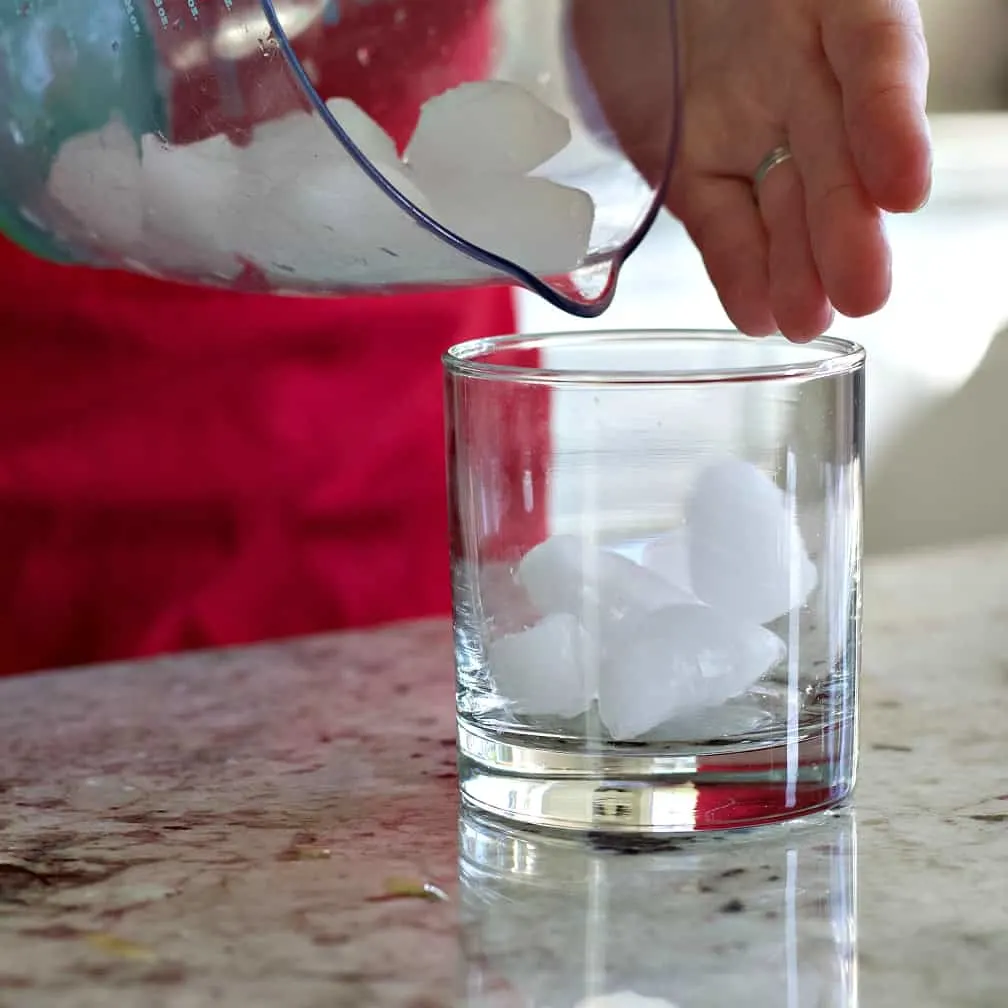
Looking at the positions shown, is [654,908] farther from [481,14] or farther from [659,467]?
[481,14]

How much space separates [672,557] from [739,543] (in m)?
0.02

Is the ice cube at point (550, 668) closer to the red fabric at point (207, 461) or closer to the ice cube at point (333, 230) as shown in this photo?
the ice cube at point (333, 230)

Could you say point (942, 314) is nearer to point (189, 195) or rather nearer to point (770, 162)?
point (770, 162)

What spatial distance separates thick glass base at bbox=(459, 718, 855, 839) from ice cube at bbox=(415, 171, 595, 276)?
0.52 ft

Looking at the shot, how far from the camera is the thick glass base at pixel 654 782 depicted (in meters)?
0.52

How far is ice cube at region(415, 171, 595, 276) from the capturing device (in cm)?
58

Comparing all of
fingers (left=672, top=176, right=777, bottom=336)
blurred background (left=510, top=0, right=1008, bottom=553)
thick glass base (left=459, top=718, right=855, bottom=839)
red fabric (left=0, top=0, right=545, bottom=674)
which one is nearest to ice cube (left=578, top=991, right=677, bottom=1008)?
thick glass base (left=459, top=718, right=855, bottom=839)

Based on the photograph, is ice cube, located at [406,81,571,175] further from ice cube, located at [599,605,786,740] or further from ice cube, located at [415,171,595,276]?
ice cube, located at [599,605,786,740]

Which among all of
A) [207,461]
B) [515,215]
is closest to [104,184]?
[515,215]

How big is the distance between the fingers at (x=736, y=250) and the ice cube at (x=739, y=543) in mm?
164

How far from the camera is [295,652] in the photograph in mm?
814

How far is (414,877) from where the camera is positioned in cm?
51

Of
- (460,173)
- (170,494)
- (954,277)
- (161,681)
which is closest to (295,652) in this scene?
(161,681)

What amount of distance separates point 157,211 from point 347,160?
0.08 m
